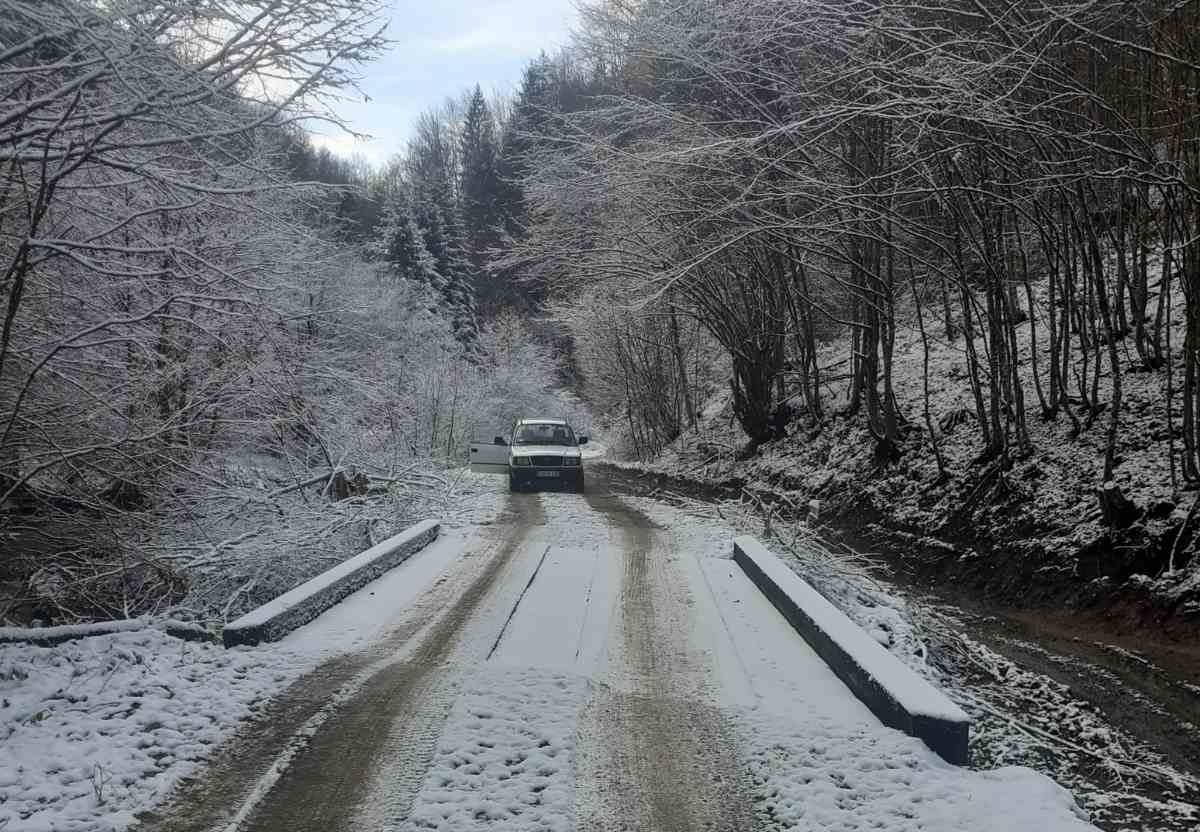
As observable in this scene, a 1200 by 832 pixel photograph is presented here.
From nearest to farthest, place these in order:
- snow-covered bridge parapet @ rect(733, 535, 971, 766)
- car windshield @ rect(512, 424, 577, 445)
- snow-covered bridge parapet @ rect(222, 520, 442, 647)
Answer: snow-covered bridge parapet @ rect(733, 535, 971, 766), snow-covered bridge parapet @ rect(222, 520, 442, 647), car windshield @ rect(512, 424, 577, 445)

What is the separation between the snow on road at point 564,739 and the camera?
10.9 ft

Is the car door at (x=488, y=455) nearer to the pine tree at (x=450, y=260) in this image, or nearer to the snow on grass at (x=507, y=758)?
the pine tree at (x=450, y=260)

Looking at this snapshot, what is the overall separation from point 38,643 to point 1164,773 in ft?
24.0

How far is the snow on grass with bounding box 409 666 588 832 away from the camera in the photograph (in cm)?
327

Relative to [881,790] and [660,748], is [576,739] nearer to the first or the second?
[660,748]

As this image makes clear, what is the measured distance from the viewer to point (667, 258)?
16.0 metres

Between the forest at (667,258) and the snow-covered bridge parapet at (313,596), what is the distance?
4.86 feet

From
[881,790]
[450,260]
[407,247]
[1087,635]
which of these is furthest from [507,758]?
[450,260]

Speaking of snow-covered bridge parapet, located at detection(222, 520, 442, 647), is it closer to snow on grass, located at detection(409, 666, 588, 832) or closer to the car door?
snow on grass, located at detection(409, 666, 588, 832)

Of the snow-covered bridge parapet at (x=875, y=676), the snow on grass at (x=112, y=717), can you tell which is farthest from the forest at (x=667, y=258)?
the snow-covered bridge parapet at (x=875, y=676)

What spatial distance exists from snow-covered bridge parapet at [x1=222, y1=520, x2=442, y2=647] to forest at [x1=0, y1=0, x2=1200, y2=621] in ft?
4.86

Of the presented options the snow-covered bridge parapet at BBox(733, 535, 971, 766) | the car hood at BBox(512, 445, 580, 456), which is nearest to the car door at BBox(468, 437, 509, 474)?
the car hood at BBox(512, 445, 580, 456)

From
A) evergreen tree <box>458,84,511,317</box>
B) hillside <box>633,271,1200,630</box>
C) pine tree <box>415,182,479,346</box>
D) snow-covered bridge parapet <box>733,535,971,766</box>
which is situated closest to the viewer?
snow-covered bridge parapet <box>733,535,971,766</box>

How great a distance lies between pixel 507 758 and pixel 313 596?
2.94m
